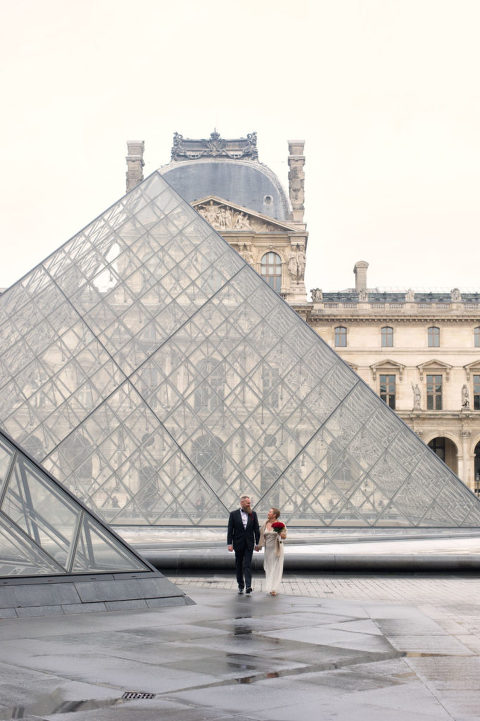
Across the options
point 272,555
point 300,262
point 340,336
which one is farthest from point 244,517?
point 340,336

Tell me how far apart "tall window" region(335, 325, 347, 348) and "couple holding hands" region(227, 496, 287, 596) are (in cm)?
→ 3854

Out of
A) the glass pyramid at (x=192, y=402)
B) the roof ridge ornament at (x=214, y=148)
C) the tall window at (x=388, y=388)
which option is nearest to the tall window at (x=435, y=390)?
the tall window at (x=388, y=388)

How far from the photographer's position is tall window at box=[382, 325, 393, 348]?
47281 millimetres

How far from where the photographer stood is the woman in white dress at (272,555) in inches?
336

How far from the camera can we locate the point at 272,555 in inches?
342

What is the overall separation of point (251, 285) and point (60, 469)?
5332 mm

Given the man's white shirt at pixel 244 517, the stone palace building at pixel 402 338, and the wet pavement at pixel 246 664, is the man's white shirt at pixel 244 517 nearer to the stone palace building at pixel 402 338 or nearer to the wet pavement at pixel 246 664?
the wet pavement at pixel 246 664

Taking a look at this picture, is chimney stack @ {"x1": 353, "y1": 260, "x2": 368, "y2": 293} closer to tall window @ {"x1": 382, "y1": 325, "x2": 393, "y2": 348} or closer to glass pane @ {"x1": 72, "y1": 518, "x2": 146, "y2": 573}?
tall window @ {"x1": 382, "y1": 325, "x2": 393, "y2": 348}

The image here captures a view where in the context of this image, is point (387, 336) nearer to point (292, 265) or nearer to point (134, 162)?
point (292, 265)

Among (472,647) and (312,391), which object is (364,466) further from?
(472,647)

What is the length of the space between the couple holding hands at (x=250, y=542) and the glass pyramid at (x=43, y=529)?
1.75 metres

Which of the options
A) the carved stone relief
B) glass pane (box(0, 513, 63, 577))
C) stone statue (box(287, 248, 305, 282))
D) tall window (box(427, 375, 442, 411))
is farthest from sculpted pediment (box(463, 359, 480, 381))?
glass pane (box(0, 513, 63, 577))

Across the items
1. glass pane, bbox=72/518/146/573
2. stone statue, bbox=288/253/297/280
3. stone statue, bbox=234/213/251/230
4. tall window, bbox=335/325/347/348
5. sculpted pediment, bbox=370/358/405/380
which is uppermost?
stone statue, bbox=234/213/251/230

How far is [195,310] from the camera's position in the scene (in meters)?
16.6
